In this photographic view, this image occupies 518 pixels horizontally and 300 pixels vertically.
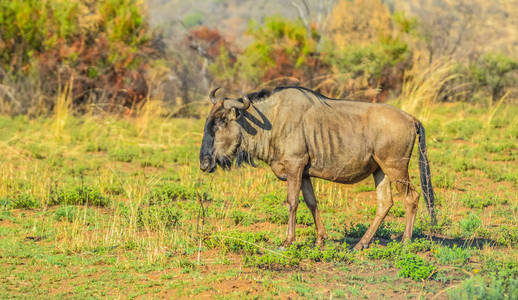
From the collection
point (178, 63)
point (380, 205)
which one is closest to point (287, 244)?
point (380, 205)

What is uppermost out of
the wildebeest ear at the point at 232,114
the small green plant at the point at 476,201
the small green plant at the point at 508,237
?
the wildebeest ear at the point at 232,114

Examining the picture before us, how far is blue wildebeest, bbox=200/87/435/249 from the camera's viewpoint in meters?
6.79

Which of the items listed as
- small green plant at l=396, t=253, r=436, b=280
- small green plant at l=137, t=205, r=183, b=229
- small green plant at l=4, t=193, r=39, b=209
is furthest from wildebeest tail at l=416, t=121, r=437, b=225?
small green plant at l=4, t=193, r=39, b=209

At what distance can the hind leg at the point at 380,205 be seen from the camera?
680cm

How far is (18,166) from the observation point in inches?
461

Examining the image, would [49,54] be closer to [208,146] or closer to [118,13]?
[118,13]

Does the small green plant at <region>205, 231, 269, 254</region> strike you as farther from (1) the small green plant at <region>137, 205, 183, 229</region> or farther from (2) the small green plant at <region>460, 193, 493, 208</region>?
(2) the small green plant at <region>460, 193, 493, 208</region>

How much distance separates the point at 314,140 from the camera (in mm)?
A: 6883

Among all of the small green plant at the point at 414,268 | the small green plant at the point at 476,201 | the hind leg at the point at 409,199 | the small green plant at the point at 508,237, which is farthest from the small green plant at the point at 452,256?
the small green plant at the point at 476,201

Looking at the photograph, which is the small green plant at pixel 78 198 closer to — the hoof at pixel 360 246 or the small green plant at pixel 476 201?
the hoof at pixel 360 246

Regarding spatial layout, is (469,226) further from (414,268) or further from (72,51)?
(72,51)

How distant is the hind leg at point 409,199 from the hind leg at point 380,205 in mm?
187

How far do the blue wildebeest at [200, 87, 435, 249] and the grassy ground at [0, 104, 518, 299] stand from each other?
2.06 feet

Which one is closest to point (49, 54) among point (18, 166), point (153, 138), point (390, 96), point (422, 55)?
point (153, 138)
